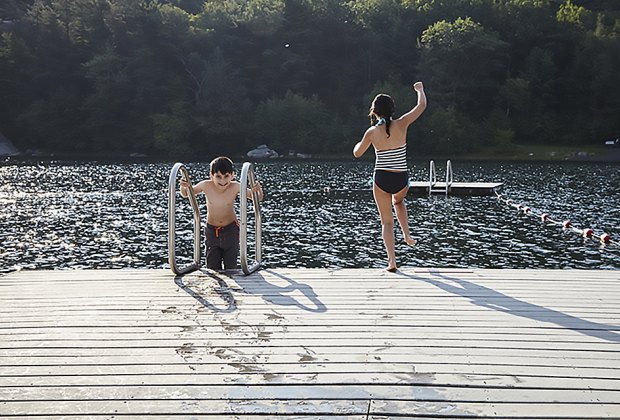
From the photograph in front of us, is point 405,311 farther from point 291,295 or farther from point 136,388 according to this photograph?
point 136,388

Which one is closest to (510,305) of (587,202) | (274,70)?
(587,202)

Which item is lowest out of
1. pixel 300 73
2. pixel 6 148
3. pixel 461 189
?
pixel 461 189

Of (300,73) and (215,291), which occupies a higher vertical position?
(300,73)

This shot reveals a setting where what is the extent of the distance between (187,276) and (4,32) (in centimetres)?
6921

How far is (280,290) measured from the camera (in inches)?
243

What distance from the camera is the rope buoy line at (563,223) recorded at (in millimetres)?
17453

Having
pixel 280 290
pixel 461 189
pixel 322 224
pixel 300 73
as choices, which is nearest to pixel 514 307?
pixel 280 290

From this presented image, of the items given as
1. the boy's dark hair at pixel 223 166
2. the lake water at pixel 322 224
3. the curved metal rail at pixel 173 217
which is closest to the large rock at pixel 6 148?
the lake water at pixel 322 224

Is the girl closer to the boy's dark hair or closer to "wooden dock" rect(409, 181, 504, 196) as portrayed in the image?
the boy's dark hair

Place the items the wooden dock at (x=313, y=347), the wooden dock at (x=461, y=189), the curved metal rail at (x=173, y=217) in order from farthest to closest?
1. the wooden dock at (x=461, y=189)
2. the curved metal rail at (x=173, y=217)
3. the wooden dock at (x=313, y=347)

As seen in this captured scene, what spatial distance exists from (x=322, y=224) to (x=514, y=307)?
15.8 meters

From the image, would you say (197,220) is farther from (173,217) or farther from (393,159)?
(393,159)

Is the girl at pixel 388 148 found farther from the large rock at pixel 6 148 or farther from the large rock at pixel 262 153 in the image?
the large rock at pixel 6 148

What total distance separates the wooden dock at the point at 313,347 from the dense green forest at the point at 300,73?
2125 inches
